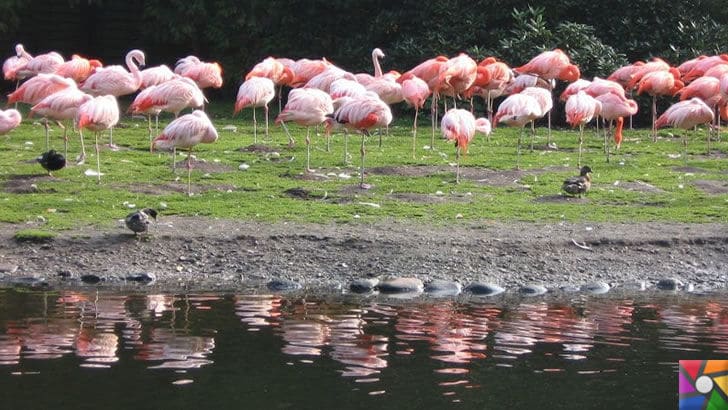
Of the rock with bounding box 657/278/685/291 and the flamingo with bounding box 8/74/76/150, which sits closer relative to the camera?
the rock with bounding box 657/278/685/291

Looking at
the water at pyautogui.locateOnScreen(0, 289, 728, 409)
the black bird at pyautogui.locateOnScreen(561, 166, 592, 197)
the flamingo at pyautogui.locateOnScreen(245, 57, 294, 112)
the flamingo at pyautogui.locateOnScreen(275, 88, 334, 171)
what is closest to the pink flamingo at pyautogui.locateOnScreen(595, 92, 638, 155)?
the black bird at pyautogui.locateOnScreen(561, 166, 592, 197)

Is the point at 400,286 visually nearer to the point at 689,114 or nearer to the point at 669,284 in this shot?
the point at 669,284

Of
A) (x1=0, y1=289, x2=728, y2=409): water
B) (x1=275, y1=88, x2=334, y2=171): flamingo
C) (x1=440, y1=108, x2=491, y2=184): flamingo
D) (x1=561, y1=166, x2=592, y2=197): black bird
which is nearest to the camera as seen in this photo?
(x1=0, y1=289, x2=728, y2=409): water

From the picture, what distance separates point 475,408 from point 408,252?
182 inches

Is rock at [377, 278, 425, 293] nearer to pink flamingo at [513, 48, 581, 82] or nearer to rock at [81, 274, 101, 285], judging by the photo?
rock at [81, 274, 101, 285]

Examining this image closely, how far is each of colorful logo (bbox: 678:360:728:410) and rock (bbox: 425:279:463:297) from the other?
5.77 meters

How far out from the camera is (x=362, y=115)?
13305mm

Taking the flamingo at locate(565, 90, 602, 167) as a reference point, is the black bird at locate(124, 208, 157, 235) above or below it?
below

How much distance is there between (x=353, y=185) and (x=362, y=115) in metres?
0.77

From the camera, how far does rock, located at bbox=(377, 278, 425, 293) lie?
10234 millimetres

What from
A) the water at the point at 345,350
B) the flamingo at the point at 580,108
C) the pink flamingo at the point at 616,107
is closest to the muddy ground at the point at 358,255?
the water at the point at 345,350

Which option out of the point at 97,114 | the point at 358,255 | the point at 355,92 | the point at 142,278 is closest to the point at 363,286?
the point at 358,255

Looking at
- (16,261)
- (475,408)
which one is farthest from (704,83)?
(475,408)

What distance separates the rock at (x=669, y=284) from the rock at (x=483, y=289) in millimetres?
1406
